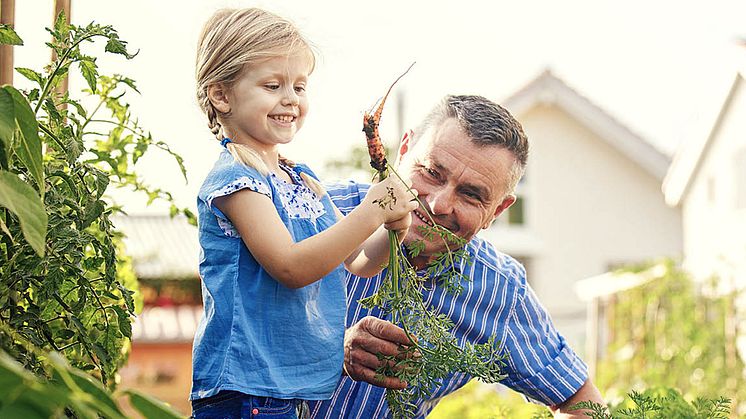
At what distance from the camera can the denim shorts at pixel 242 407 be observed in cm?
178

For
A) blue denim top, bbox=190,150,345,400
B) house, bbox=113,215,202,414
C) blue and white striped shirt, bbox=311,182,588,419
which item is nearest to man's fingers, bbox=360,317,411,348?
blue denim top, bbox=190,150,345,400

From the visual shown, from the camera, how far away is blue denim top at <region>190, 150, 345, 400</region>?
5.86ft

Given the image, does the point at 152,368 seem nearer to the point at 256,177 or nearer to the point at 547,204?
the point at 547,204

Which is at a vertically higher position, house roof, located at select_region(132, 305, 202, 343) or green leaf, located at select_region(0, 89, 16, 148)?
green leaf, located at select_region(0, 89, 16, 148)

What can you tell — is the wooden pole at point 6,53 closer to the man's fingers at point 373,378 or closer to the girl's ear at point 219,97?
the girl's ear at point 219,97

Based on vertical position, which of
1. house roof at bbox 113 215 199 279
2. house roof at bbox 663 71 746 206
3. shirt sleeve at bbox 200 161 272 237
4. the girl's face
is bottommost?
house roof at bbox 113 215 199 279

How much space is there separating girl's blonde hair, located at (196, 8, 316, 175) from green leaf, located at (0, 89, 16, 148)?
81 cm

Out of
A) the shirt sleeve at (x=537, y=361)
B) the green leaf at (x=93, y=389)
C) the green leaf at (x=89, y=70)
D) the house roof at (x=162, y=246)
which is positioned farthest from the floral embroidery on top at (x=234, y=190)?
the house roof at (x=162, y=246)

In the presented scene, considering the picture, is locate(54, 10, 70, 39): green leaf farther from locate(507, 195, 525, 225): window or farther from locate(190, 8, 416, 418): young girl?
locate(507, 195, 525, 225): window

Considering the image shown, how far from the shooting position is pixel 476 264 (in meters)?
2.81

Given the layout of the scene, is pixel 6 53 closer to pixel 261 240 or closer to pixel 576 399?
pixel 261 240

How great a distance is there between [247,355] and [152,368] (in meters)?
13.8

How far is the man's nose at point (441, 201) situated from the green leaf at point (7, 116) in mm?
1485

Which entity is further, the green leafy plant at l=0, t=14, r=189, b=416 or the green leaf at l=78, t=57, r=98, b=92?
the green leaf at l=78, t=57, r=98, b=92
